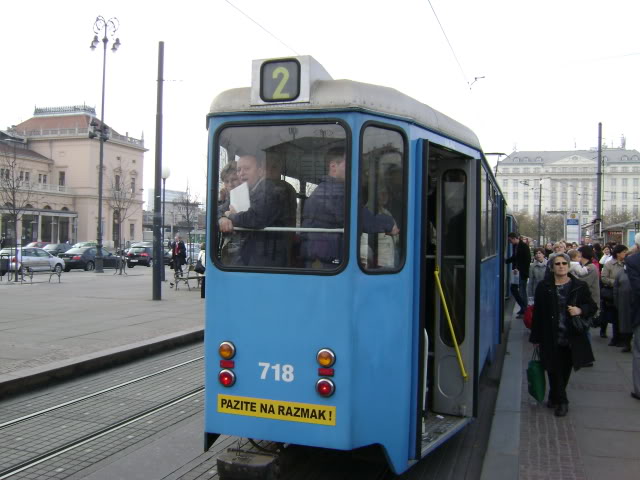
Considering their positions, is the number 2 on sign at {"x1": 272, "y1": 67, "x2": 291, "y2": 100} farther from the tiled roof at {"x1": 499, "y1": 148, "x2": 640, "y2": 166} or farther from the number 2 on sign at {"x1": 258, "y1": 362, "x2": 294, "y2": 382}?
the tiled roof at {"x1": 499, "y1": 148, "x2": 640, "y2": 166}

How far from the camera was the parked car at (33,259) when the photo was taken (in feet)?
91.4

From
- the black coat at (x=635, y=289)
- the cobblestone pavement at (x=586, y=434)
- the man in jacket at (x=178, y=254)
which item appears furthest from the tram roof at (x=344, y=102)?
the man in jacket at (x=178, y=254)

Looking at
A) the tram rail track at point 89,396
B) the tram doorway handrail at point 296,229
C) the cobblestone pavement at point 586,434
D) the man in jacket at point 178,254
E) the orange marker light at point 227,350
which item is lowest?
the tram rail track at point 89,396

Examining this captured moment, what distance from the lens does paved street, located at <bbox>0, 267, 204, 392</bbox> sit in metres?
9.11

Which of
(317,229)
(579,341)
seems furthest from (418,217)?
(579,341)

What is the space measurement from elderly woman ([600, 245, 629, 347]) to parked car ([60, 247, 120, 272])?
29.0 m

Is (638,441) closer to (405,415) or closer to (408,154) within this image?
(405,415)

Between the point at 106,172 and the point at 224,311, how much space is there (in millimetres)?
81828

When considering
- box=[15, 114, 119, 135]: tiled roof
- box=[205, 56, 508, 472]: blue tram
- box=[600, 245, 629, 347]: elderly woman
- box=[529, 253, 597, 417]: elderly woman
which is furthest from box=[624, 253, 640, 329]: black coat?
box=[15, 114, 119, 135]: tiled roof

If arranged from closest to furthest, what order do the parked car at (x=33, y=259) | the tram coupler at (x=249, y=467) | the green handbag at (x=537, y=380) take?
the tram coupler at (x=249, y=467) < the green handbag at (x=537, y=380) < the parked car at (x=33, y=259)

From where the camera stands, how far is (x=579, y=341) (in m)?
6.47

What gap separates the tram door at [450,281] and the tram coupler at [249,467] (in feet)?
6.50

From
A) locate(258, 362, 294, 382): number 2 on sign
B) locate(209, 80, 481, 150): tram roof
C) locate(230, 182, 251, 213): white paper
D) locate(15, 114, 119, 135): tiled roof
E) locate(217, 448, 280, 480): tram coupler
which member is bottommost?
locate(217, 448, 280, 480): tram coupler

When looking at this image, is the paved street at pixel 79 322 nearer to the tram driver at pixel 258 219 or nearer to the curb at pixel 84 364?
the curb at pixel 84 364
